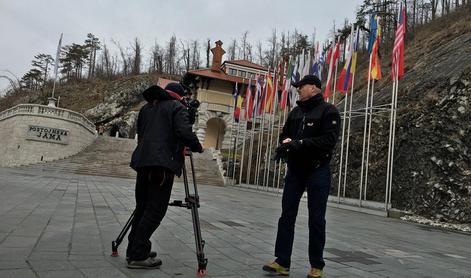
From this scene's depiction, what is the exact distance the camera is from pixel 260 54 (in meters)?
75.9

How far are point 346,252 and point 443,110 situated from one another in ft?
38.7

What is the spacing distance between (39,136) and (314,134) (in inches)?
1295

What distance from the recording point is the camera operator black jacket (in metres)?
3.86

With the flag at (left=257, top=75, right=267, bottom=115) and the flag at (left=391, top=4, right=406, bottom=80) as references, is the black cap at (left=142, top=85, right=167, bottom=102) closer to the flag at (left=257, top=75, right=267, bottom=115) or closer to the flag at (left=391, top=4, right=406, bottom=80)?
the flag at (left=391, top=4, right=406, bottom=80)

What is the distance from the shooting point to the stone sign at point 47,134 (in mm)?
32188

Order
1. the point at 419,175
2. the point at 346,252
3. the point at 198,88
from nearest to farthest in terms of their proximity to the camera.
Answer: the point at 346,252 → the point at 419,175 → the point at 198,88

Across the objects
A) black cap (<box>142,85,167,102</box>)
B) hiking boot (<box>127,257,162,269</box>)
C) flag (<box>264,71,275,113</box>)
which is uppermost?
flag (<box>264,71,275,113</box>)

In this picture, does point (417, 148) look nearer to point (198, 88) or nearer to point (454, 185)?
point (454, 185)

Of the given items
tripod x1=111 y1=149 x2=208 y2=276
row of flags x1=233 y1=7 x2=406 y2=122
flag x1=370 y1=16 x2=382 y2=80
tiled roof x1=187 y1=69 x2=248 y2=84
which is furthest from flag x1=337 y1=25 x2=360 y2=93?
tiled roof x1=187 y1=69 x2=248 y2=84

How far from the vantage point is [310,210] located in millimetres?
3949

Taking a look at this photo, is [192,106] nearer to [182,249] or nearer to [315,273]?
[182,249]

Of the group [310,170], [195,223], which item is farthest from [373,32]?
[195,223]

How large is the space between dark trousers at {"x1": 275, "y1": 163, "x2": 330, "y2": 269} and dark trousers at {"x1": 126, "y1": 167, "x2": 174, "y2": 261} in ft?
4.00

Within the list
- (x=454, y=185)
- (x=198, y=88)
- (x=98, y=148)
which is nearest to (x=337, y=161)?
(x=454, y=185)
